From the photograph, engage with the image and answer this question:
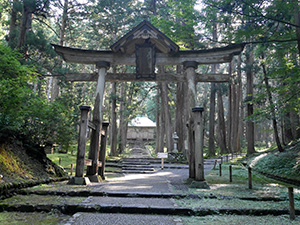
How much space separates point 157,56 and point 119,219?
20.8 ft

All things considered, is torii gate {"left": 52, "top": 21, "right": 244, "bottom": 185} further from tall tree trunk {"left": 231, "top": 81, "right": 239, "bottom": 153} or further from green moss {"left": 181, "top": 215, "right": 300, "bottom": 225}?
tall tree trunk {"left": 231, "top": 81, "right": 239, "bottom": 153}

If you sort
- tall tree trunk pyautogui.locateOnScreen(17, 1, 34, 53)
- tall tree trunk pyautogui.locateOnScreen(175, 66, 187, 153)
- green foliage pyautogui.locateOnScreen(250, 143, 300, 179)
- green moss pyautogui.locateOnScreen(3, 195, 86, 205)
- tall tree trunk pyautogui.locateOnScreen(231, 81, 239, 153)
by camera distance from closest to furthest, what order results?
green moss pyautogui.locateOnScreen(3, 195, 86, 205), green foliage pyautogui.locateOnScreen(250, 143, 300, 179), tall tree trunk pyautogui.locateOnScreen(17, 1, 34, 53), tall tree trunk pyautogui.locateOnScreen(175, 66, 187, 153), tall tree trunk pyautogui.locateOnScreen(231, 81, 239, 153)

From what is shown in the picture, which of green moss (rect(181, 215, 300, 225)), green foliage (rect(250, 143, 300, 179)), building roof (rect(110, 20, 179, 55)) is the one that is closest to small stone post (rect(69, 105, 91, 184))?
building roof (rect(110, 20, 179, 55))

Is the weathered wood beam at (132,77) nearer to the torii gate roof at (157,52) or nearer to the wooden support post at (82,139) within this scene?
the torii gate roof at (157,52)

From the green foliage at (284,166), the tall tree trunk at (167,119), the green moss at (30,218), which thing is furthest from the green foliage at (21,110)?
the tall tree trunk at (167,119)

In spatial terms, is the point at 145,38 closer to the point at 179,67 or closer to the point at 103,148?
the point at 103,148

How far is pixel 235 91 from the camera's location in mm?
23219

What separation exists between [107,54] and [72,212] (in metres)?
6.05

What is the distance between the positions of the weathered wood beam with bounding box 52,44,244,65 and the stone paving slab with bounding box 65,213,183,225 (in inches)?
237

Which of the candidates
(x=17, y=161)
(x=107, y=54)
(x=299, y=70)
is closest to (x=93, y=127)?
(x=17, y=161)

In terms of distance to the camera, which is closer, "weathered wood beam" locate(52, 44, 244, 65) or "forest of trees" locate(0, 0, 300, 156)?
"forest of trees" locate(0, 0, 300, 156)

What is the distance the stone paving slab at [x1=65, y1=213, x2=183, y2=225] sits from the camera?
11.5 ft

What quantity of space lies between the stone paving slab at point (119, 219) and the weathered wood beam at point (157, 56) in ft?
19.8

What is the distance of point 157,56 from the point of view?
336 inches
